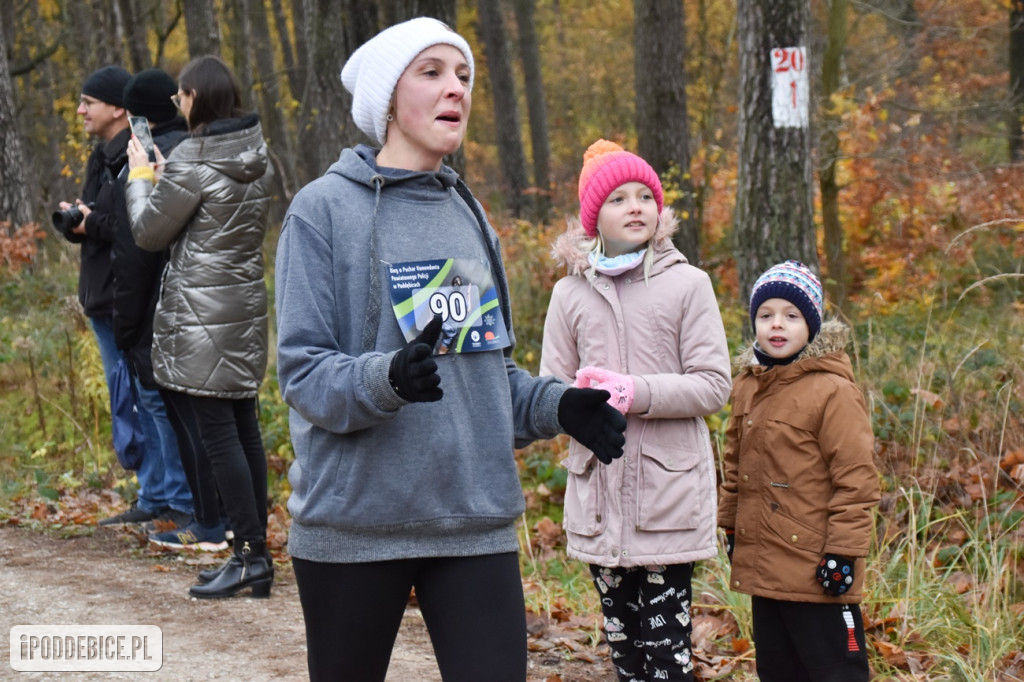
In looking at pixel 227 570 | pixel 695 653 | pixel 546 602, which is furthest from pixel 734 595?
pixel 227 570

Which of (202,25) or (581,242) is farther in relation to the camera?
(202,25)

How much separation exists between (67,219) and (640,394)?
3602 millimetres

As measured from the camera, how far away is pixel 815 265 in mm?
7500

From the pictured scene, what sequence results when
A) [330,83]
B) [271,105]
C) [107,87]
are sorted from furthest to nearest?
[271,105] < [330,83] < [107,87]

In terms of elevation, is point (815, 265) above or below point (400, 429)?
below

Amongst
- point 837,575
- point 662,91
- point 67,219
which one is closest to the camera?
point 837,575

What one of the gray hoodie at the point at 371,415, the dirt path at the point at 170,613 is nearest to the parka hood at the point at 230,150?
the dirt path at the point at 170,613

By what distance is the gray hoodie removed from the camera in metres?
2.45

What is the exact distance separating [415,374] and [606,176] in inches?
72.8

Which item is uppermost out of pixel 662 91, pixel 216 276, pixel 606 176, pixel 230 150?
pixel 662 91

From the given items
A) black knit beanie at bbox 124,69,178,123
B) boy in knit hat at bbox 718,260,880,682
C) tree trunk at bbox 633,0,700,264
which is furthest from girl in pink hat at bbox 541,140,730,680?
tree trunk at bbox 633,0,700,264

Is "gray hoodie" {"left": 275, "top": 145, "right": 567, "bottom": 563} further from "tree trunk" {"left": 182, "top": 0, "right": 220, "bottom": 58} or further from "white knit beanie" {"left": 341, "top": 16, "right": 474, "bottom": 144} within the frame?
"tree trunk" {"left": 182, "top": 0, "right": 220, "bottom": 58}

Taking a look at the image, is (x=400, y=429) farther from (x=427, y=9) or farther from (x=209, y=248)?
(x=427, y=9)

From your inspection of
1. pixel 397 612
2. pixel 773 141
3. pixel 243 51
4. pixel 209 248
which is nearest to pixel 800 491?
pixel 397 612
